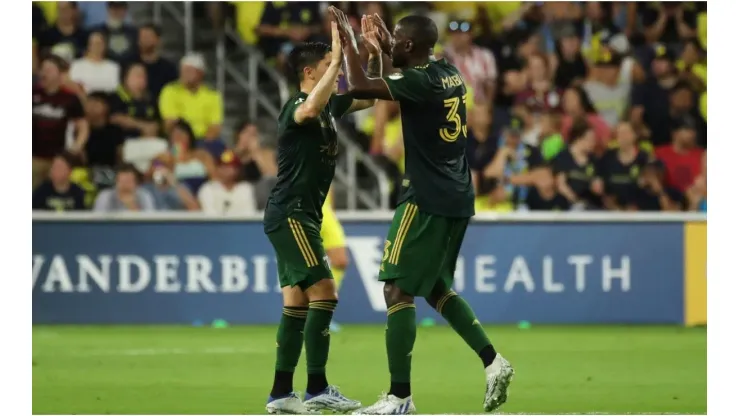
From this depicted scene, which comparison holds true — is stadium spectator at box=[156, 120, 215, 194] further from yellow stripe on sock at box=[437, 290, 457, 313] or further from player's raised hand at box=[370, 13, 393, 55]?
yellow stripe on sock at box=[437, 290, 457, 313]

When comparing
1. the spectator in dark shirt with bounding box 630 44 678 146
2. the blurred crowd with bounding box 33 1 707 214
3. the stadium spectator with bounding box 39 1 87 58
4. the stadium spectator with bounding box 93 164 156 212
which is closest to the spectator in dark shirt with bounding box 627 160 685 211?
the blurred crowd with bounding box 33 1 707 214

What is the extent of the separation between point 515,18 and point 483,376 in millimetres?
8841

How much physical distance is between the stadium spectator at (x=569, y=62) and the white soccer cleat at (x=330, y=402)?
988 centimetres

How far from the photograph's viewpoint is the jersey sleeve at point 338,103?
839cm

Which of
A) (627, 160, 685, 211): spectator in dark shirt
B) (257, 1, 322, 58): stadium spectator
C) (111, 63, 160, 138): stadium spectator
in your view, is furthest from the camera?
(257, 1, 322, 58): stadium spectator

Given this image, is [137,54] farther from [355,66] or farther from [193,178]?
[355,66]

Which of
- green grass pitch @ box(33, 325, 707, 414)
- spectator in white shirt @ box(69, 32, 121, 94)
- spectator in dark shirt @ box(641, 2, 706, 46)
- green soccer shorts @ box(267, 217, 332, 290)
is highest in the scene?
spectator in dark shirt @ box(641, 2, 706, 46)

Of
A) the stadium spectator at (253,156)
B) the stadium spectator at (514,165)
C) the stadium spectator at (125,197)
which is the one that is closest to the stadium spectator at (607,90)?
the stadium spectator at (514,165)

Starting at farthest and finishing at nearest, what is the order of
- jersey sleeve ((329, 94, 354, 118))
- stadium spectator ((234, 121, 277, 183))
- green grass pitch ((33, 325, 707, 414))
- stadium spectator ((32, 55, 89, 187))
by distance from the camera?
stadium spectator ((32, 55, 89, 187)), stadium spectator ((234, 121, 277, 183)), green grass pitch ((33, 325, 707, 414)), jersey sleeve ((329, 94, 354, 118))

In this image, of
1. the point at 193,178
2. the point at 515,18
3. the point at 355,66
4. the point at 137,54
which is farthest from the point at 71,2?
the point at 355,66

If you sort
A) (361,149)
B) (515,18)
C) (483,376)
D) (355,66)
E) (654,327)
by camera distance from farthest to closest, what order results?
(515,18), (361,149), (654,327), (483,376), (355,66)

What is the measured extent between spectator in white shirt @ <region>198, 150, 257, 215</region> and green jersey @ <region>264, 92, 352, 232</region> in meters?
7.05

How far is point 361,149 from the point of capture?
16.7 metres

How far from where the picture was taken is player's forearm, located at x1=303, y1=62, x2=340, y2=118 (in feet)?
25.2
